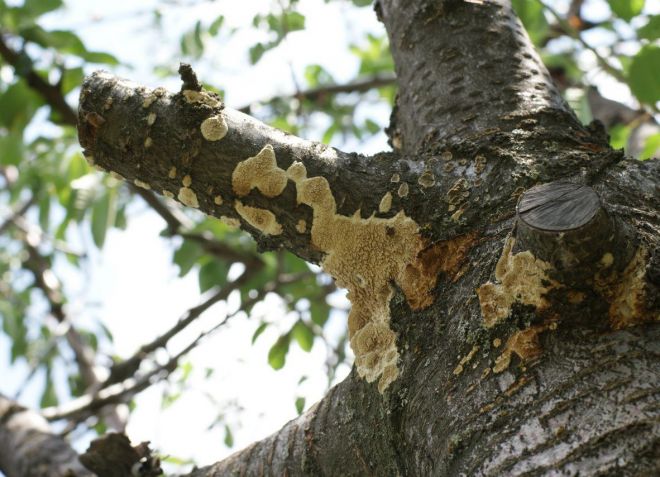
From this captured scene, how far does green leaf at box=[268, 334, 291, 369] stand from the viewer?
2006 mm

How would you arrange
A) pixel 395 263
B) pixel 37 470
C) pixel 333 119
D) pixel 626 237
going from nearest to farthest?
pixel 626 237 < pixel 395 263 < pixel 37 470 < pixel 333 119

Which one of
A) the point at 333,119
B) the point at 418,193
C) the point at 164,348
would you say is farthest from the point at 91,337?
the point at 418,193

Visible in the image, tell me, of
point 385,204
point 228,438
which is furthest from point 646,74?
point 228,438

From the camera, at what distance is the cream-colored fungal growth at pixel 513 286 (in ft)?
2.59

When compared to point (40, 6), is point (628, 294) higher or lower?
lower

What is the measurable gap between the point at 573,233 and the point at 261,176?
0.45 m

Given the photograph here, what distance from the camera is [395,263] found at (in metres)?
0.99

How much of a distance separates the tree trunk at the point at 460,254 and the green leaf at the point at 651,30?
0.52 meters

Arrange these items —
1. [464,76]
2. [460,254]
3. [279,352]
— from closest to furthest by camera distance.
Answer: [460,254], [464,76], [279,352]

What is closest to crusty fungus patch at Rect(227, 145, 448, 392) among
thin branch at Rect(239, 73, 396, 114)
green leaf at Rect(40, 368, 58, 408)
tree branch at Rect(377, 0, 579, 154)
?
tree branch at Rect(377, 0, 579, 154)

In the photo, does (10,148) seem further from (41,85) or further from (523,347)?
(523,347)

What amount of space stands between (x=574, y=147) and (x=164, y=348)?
5.54ft

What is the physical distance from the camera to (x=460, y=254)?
0.94 metres

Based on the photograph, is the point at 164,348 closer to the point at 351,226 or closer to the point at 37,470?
the point at 37,470
